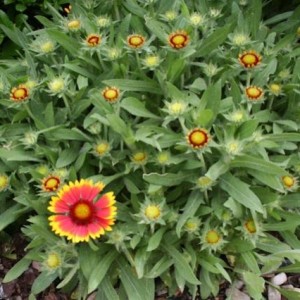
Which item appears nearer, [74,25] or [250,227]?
[250,227]

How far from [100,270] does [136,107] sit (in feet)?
2.17

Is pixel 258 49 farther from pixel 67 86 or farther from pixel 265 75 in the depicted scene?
pixel 67 86

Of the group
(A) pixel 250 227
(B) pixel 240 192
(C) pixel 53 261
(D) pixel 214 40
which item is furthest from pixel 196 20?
(C) pixel 53 261

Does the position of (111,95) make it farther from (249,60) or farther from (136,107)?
(249,60)

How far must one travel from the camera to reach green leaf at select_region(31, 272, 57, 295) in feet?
8.18

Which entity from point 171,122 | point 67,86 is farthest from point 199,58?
point 67,86

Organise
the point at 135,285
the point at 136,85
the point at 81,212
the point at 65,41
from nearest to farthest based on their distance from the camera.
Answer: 1. the point at 81,212
2. the point at 135,285
3. the point at 136,85
4. the point at 65,41

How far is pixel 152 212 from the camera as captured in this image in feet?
A: 7.47

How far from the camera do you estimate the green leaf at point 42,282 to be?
2.49 metres

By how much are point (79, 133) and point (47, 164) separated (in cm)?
18

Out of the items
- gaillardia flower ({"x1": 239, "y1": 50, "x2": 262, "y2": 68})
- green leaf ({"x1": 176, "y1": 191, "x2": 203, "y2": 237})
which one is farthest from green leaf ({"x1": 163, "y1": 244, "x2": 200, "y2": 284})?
gaillardia flower ({"x1": 239, "y1": 50, "x2": 262, "y2": 68})

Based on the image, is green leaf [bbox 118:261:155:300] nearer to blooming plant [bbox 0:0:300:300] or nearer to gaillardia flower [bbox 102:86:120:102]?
blooming plant [bbox 0:0:300:300]

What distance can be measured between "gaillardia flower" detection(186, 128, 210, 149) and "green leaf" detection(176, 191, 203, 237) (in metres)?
0.26

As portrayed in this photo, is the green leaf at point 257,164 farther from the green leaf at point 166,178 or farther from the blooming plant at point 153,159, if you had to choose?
the green leaf at point 166,178
